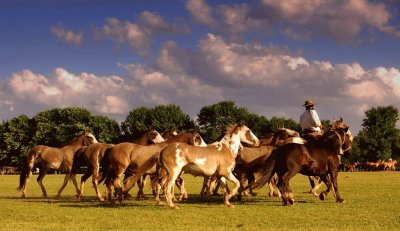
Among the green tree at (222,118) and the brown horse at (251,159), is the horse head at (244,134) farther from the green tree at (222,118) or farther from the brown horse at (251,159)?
the green tree at (222,118)

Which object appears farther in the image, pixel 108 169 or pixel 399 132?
pixel 399 132

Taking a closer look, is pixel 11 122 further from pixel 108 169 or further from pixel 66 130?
pixel 108 169

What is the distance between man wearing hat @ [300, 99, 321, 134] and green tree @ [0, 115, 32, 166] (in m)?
74.3

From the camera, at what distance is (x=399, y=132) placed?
358 ft

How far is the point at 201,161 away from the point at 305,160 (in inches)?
138

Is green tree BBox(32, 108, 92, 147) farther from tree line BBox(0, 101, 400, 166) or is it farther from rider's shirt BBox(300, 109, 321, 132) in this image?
rider's shirt BBox(300, 109, 321, 132)

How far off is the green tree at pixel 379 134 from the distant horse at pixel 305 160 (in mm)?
91867

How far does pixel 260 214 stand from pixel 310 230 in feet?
11.1

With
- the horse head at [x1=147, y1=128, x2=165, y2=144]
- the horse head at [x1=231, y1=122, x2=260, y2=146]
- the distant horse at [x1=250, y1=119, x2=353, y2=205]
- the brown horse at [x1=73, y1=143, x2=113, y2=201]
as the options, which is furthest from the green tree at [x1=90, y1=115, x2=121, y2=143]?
the distant horse at [x1=250, y1=119, x2=353, y2=205]

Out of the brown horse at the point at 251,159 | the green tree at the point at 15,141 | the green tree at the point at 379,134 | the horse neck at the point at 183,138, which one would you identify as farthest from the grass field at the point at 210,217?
the green tree at the point at 379,134

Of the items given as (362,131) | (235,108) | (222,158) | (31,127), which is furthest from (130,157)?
(362,131)

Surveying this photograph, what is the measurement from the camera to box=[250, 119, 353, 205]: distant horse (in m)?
17.9

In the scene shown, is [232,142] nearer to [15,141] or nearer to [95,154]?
[95,154]

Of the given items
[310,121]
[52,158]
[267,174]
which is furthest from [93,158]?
[310,121]
